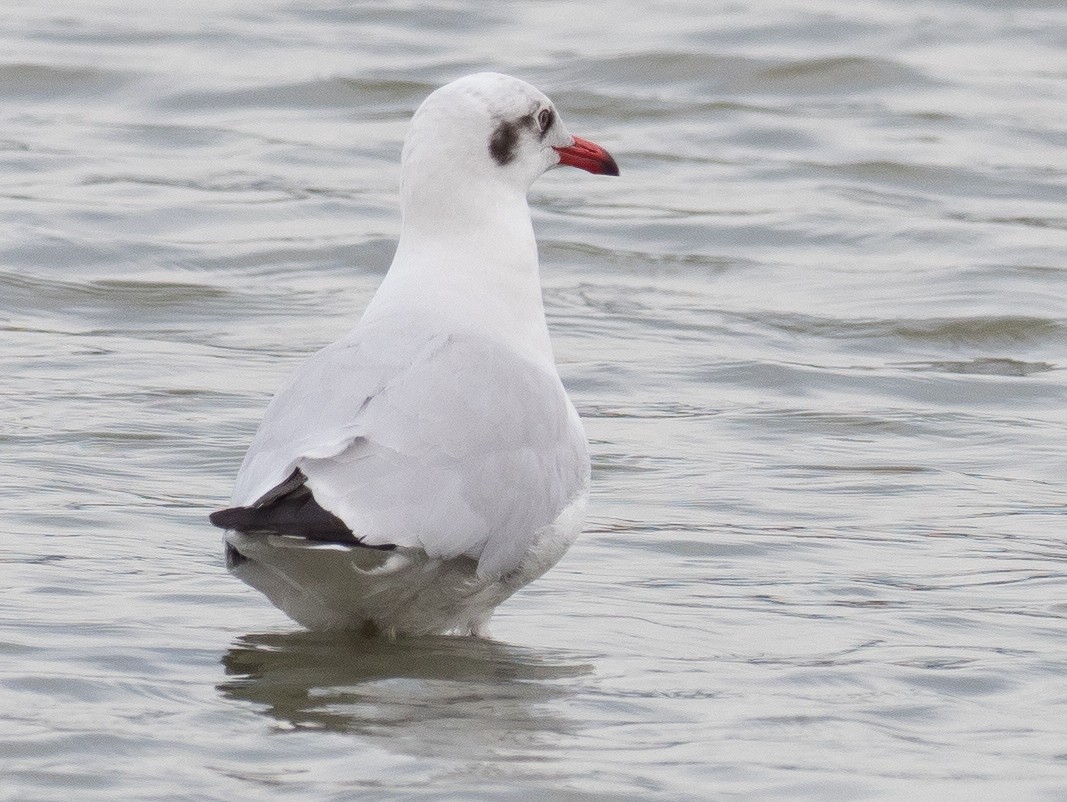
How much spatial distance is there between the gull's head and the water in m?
1.07

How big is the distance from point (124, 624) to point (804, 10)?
449 inches

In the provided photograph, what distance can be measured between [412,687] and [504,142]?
5.15ft

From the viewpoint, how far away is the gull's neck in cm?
539

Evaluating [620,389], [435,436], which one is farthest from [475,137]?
[620,389]

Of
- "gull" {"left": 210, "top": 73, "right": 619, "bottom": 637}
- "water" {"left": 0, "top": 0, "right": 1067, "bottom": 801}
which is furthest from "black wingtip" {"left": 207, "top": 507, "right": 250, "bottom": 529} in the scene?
"water" {"left": 0, "top": 0, "right": 1067, "bottom": 801}

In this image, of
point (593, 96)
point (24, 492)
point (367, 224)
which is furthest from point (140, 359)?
point (593, 96)

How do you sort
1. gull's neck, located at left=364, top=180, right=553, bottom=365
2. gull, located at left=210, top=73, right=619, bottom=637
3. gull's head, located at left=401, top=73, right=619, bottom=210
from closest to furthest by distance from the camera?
gull, located at left=210, top=73, right=619, bottom=637 → gull's neck, located at left=364, top=180, right=553, bottom=365 → gull's head, located at left=401, top=73, right=619, bottom=210

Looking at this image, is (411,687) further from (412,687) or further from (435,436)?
(435,436)

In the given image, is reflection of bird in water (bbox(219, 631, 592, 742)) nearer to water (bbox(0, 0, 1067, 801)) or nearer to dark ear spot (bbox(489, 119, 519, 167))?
water (bbox(0, 0, 1067, 801))

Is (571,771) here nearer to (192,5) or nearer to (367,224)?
(367,224)

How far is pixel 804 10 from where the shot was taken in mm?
15719

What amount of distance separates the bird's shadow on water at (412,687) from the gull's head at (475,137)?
120cm

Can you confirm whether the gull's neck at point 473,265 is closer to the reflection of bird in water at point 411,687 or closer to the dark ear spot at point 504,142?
the dark ear spot at point 504,142

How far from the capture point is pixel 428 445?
4.64 m
